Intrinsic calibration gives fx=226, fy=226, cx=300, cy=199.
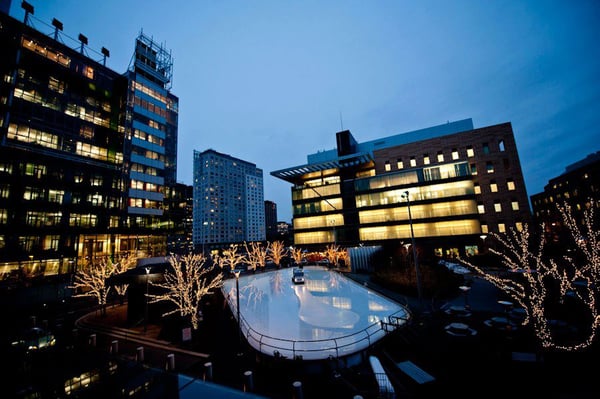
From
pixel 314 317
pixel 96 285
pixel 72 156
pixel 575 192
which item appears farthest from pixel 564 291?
pixel 575 192

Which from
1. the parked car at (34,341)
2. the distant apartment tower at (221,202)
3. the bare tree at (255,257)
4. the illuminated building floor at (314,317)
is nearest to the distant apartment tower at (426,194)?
the bare tree at (255,257)

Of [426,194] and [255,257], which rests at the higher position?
[426,194]

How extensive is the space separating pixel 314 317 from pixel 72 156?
47.6 m

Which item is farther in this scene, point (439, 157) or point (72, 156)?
point (439, 157)

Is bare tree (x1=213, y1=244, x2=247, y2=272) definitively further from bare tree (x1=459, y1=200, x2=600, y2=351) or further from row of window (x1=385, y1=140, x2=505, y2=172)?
row of window (x1=385, y1=140, x2=505, y2=172)

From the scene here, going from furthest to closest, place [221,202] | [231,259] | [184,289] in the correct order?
[221,202] → [231,259] → [184,289]

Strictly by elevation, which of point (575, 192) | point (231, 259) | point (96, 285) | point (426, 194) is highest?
point (575, 192)

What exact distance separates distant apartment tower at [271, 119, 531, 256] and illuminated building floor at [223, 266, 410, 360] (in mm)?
21164

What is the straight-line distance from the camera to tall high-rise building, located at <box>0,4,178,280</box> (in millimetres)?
31672

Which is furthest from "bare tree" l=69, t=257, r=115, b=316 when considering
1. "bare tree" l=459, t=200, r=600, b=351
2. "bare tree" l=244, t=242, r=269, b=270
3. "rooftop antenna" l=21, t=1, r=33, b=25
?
"rooftop antenna" l=21, t=1, r=33, b=25

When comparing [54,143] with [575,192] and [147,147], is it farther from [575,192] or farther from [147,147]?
[575,192]

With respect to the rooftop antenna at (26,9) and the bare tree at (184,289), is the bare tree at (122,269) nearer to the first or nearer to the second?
the bare tree at (184,289)

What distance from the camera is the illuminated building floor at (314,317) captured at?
11.4 meters

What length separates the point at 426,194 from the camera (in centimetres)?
4759
